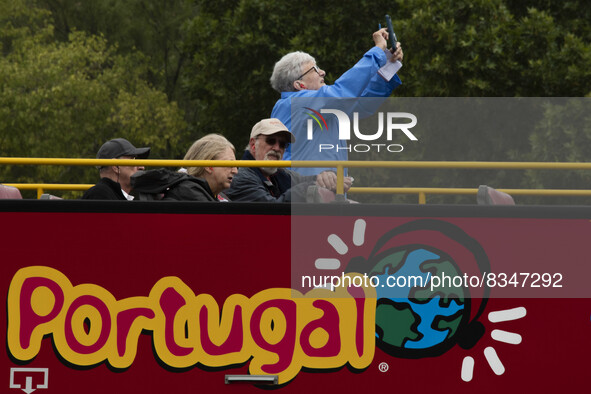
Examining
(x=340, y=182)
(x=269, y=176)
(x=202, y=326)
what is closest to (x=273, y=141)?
(x=269, y=176)

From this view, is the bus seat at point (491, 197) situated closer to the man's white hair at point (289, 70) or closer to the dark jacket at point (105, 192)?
the man's white hair at point (289, 70)

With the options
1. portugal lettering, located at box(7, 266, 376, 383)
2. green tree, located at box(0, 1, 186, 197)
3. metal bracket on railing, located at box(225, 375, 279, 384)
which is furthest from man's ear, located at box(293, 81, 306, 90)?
green tree, located at box(0, 1, 186, 197)

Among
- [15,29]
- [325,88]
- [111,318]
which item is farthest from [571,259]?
[15,29]

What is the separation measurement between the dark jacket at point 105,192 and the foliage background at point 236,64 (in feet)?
4.11

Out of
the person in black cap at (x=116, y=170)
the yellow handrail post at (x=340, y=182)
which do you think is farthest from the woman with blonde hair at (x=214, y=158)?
the yellow handrail post at (x=340, y=182)

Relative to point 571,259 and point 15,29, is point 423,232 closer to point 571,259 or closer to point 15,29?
point 571,259

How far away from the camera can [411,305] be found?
169 inches

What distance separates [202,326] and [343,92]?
1.36m

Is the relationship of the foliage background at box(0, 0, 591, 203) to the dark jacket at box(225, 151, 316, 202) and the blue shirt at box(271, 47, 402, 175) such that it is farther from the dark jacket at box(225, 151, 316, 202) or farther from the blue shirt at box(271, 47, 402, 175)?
the dark jacket at box(225, 151, 316, 202)

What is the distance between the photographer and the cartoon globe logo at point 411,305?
4.29 meters

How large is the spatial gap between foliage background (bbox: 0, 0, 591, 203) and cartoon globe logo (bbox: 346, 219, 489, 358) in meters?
0.54

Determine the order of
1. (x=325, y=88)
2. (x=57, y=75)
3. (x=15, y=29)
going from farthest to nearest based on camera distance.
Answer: (x=15, y=29) < (x=57, y=75) < (x=325, y=88)

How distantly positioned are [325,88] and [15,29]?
20.0 metres

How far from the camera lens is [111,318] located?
4348 mm
